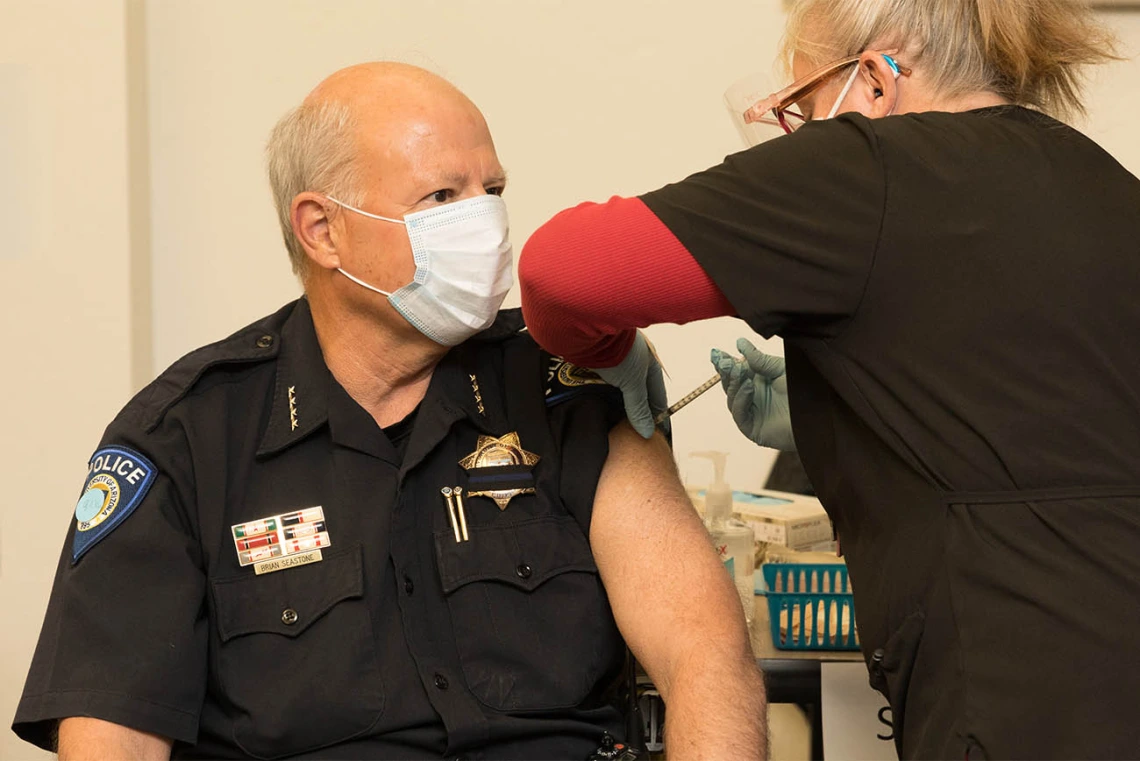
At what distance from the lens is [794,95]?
1.59 metres

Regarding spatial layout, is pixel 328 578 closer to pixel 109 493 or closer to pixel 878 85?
pixel 109 493

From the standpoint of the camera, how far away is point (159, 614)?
166 centimetres

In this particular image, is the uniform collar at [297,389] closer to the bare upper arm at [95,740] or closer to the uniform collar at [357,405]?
the uniform collar at [357,405]

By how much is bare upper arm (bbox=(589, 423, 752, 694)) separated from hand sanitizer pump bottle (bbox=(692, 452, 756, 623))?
1.14ft

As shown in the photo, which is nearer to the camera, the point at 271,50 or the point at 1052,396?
the point at 1052,396

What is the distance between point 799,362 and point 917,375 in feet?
0.79

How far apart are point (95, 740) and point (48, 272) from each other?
1.88m

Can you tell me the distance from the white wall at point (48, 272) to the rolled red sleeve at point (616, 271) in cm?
210

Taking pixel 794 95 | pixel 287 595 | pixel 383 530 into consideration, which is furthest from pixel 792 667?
pixel 794 95

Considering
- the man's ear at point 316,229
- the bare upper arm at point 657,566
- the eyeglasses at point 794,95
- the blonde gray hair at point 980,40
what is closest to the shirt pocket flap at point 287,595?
the bare upper arm at point 657,566

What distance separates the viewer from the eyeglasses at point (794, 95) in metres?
1.51

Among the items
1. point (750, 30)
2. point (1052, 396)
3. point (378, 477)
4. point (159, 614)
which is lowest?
point (159, 614)

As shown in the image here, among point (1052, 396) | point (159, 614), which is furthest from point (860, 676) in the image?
point (159, 614)

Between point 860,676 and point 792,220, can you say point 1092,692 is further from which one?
point 860,676
